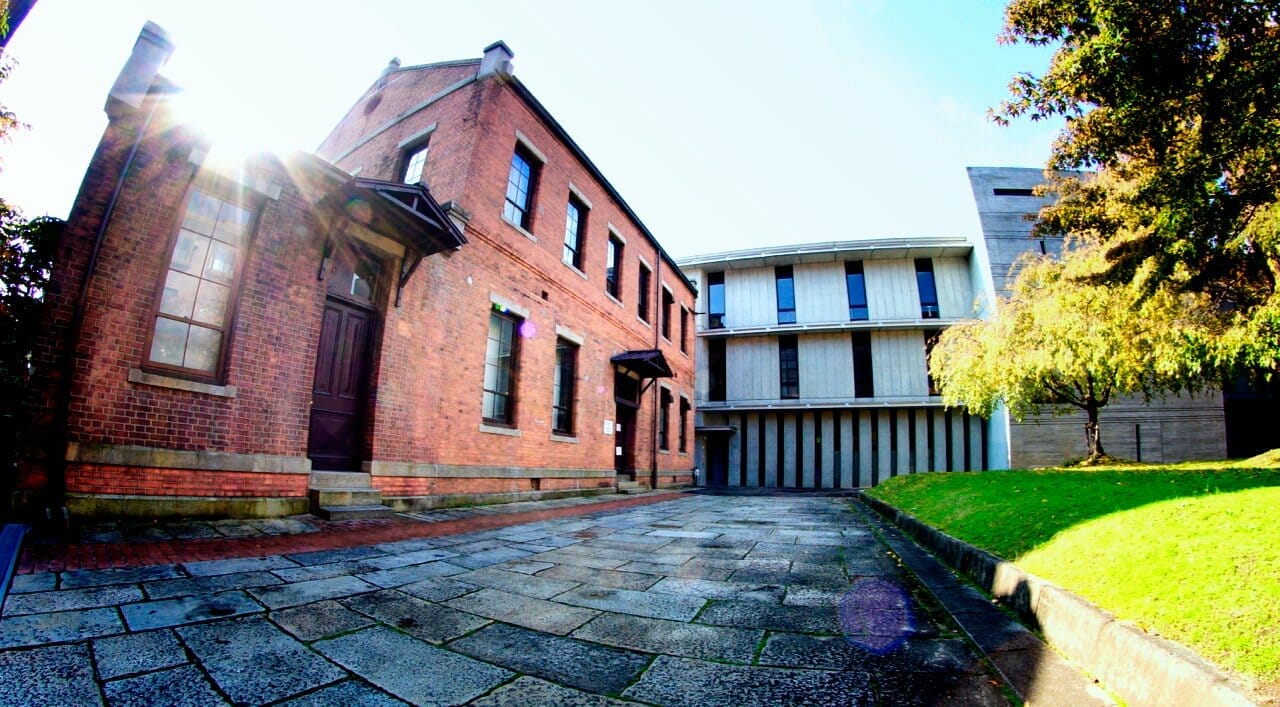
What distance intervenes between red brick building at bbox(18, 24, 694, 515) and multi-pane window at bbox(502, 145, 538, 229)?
6 centimetres

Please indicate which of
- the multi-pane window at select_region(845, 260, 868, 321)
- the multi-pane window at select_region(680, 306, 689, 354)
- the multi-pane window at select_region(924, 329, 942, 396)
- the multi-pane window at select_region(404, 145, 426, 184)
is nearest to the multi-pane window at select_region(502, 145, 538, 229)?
the multi-pane window at select_region(404, 145, 426, 184)

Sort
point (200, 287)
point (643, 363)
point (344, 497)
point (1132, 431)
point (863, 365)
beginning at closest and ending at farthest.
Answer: point (200, 287) < point (344, 497) < point (643, 363) < point (1132, 431) < point (863, 365)

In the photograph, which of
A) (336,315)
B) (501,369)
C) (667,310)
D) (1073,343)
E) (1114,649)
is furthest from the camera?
(667,310)

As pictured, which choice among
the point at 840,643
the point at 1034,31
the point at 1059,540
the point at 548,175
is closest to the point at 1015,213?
the point at 1034,31

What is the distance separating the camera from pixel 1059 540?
3.25m

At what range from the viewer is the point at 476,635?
238 centimetres

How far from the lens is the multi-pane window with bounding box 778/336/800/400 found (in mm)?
20531

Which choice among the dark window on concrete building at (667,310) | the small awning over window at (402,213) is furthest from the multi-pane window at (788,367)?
the small awning over window at (402,213)

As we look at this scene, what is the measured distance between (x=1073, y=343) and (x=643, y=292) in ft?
32.2

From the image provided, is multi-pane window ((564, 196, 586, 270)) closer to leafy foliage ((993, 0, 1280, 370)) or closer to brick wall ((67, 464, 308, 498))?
brick wall ((67, 464, 308, 498))

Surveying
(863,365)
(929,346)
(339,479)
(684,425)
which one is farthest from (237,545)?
(929,346)

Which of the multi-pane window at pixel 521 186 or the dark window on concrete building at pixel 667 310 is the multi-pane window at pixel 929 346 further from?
the multi-pane window at pixel 521 186

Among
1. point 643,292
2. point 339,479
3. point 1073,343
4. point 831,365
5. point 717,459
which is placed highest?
point 643,292

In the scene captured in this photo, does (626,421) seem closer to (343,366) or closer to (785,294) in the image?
(343,366)
